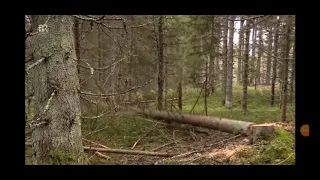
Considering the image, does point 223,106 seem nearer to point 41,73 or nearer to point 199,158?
point 199,158

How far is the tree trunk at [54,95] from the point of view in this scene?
13.9 ft

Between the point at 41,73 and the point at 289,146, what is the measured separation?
15.8ft

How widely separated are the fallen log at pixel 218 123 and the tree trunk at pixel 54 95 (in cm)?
487

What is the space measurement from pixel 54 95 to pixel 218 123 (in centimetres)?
722

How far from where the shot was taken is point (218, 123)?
1054cm

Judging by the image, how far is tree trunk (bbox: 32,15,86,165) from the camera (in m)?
4.22

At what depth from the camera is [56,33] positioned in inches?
168

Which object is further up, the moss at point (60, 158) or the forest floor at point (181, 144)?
the moss at point (60, 158)
